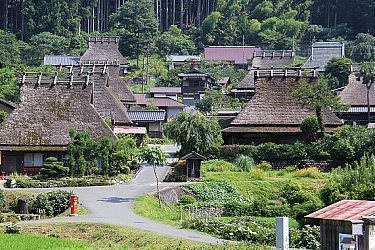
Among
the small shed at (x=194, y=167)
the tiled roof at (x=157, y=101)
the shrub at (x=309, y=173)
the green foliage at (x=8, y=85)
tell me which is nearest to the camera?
the small shed at (x=194, y=167)

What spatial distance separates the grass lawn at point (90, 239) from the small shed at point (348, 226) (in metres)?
2.04

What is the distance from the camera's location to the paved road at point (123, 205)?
30381 millimetres

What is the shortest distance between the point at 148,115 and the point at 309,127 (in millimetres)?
17399

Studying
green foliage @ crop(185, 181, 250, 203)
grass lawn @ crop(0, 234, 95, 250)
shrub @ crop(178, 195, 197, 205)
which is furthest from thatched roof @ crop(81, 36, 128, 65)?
grass lawn @ crop(0, 234, 95, 250)

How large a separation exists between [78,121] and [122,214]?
46.9ft

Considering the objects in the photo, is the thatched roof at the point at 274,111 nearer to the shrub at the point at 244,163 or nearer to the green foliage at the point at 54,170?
the shrub at the point at 244,163

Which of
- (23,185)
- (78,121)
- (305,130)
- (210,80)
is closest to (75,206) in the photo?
(23,185)

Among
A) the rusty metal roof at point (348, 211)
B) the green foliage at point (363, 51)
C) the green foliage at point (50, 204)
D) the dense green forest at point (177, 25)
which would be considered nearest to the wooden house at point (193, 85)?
the dense green forest at point (177, 25)

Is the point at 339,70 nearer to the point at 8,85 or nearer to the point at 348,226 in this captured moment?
A: the point at 8,85

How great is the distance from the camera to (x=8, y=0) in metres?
99.8

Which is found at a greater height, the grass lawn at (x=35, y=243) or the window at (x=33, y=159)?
the window at (x=33, y=159)

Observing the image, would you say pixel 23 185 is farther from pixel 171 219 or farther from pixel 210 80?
pixel 210 80

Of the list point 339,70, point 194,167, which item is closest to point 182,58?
point 339,70

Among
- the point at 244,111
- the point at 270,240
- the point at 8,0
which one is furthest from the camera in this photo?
the point at 8,0
